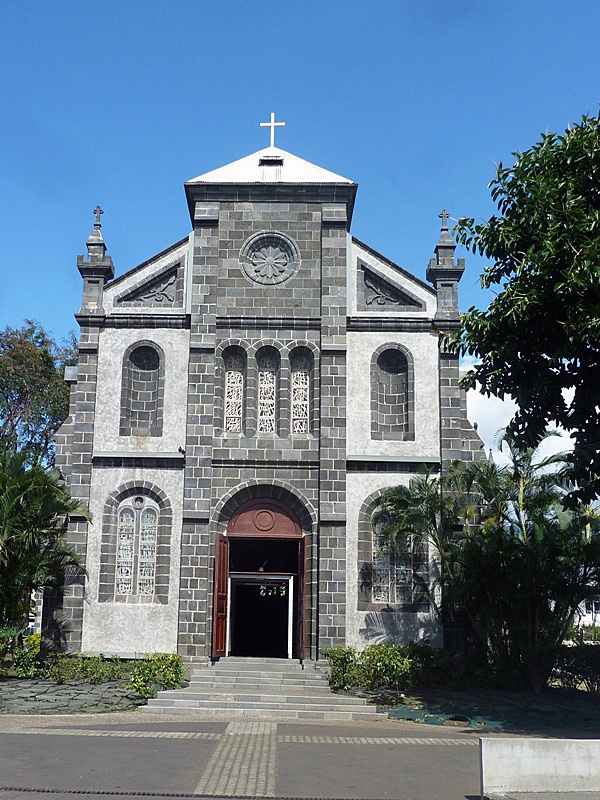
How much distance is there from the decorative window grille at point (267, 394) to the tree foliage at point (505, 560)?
3.56 meters

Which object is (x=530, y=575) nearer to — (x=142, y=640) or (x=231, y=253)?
Answer: (x=142, y=640)

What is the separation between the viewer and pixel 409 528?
835 inches

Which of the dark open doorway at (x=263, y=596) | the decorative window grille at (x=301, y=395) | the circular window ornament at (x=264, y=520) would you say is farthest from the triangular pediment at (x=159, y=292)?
the dark open doorway at (x=263, y=596)

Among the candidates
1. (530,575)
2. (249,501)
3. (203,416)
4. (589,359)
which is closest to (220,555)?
(249,501)

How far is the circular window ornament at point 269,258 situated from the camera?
24.1 m

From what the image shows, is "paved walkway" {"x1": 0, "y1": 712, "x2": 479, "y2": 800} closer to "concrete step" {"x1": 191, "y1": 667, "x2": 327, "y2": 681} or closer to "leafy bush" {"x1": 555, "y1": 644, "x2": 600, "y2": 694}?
"concrete step" {"x1": 191, "y1": 667, "x2": 327, "y2": 681}

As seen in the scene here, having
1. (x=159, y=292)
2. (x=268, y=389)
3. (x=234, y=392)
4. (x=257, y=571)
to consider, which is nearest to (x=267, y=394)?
(x=268, y=389)

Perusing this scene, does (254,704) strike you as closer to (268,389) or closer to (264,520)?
(264,520)

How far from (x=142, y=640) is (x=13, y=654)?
2933mm

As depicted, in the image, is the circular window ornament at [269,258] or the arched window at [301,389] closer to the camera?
the arched window at [301,389]

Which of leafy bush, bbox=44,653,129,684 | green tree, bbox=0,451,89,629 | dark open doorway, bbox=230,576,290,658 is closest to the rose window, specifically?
green tree, bbox=0,451,89,629

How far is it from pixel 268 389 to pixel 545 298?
9.77 m

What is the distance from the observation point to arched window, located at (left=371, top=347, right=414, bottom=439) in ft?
76.2

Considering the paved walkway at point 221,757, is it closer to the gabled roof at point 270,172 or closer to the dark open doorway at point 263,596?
the dark open doorway at point 263,596
